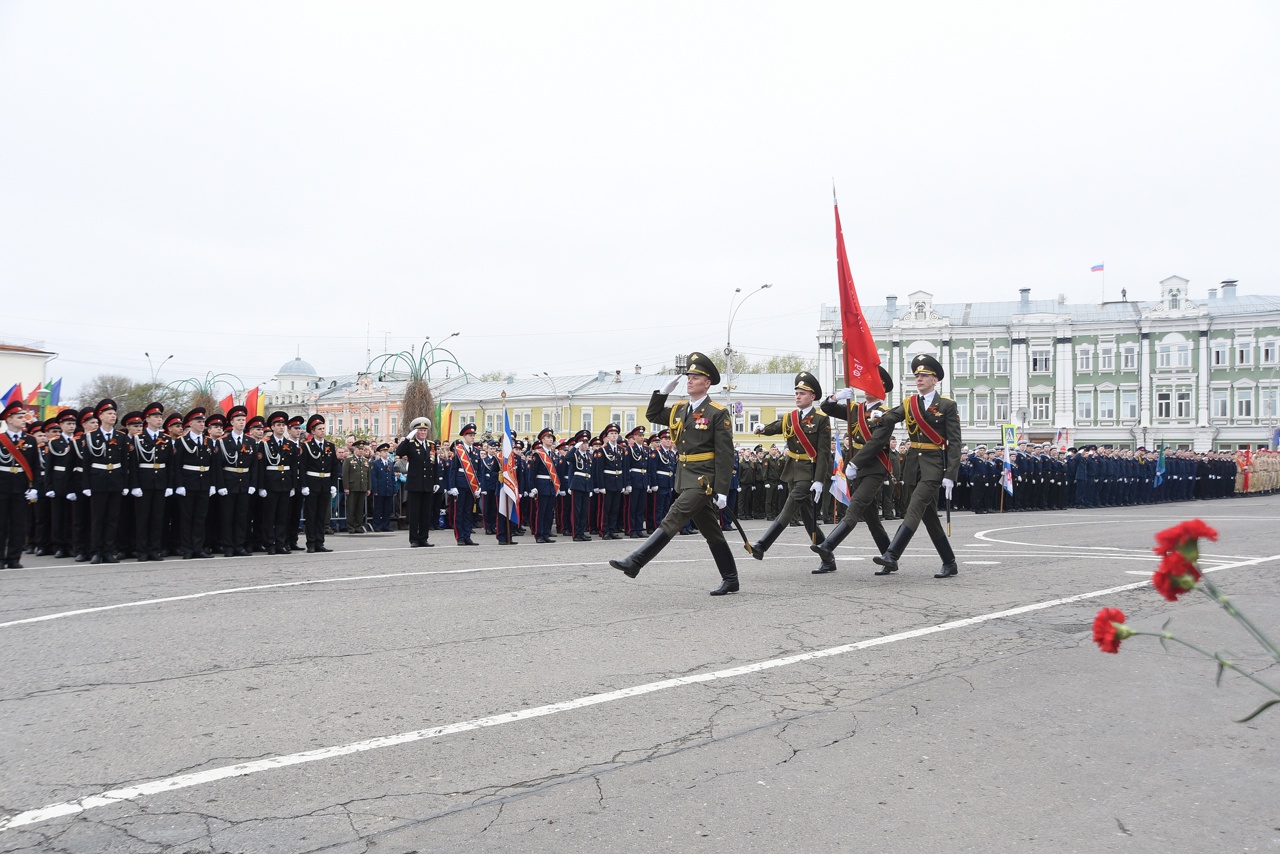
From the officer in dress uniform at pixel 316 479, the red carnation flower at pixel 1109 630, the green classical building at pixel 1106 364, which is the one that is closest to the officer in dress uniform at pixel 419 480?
the officer in dress uniform at pixel 316 479

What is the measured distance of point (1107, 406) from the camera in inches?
2749

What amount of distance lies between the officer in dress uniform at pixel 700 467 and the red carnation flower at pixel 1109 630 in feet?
19.6

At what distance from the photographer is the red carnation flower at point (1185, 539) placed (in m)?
2.71

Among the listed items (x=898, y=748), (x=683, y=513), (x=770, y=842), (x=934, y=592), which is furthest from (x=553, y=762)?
(x=934, y=592)

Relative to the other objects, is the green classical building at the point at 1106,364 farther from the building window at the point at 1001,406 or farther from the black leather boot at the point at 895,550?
the black leather boot at the point at 895,550

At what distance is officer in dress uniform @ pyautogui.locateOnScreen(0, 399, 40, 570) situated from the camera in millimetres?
12344

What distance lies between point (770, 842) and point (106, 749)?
2964mm

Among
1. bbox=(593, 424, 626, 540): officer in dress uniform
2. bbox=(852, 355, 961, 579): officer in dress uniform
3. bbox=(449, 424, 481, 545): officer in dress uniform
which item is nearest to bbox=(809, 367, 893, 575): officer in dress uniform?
bbox=(852, 355, 961, 579): officer in dress uniform

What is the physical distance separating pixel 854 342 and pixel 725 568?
4.57 metres

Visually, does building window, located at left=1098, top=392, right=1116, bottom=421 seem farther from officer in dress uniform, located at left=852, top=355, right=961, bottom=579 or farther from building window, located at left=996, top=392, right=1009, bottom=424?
officer in dress uniform, located at left=852, top=355, right=961, bottom=579

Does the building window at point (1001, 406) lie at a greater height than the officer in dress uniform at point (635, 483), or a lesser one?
greater

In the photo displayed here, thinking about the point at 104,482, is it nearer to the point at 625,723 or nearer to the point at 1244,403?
the point at 625,723

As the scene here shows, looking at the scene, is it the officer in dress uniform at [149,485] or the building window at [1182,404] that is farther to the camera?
the building window at [1182,404]

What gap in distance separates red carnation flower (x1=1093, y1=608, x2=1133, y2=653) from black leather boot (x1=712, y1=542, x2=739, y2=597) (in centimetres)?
613
